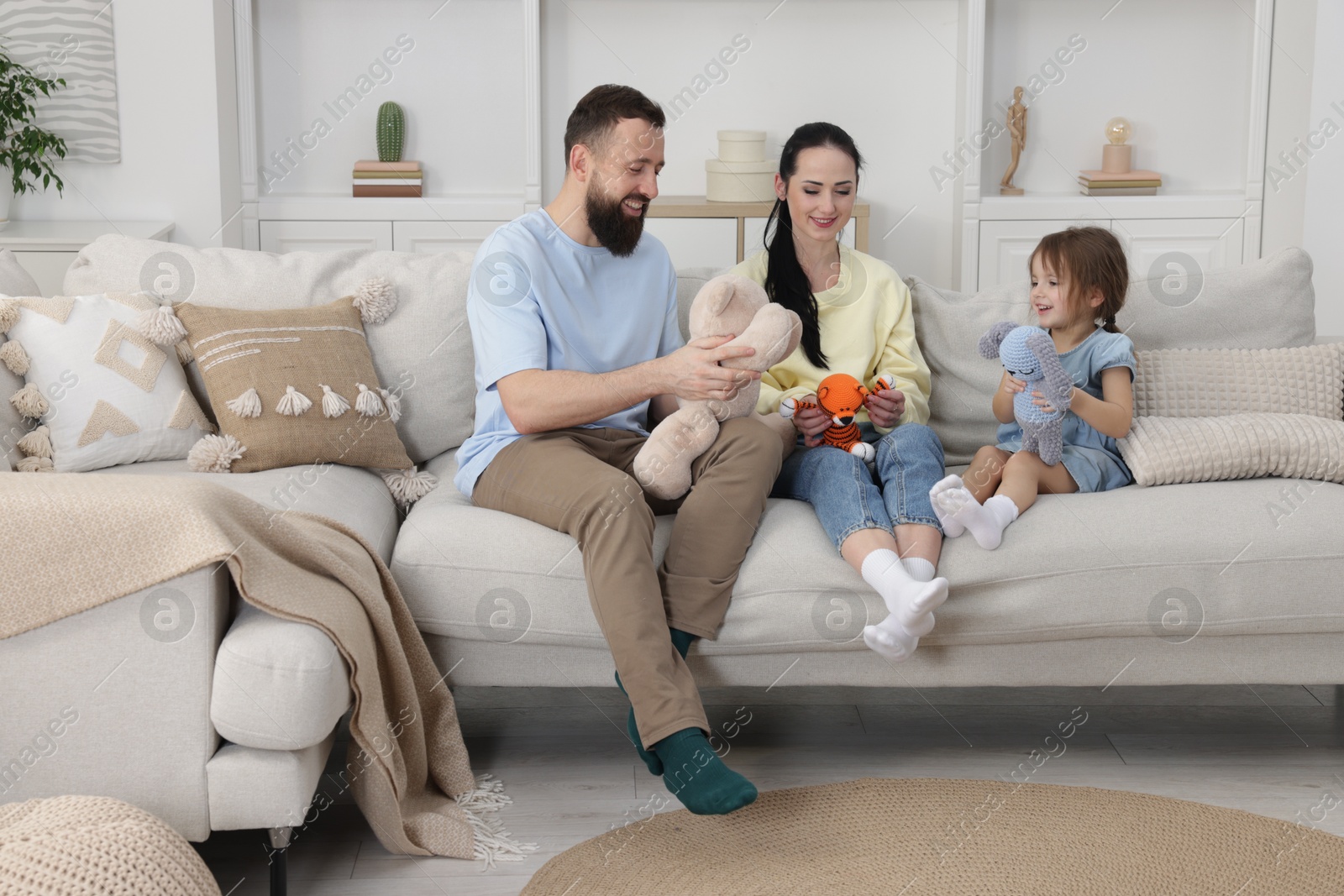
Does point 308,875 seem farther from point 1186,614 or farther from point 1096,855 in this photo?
point 1186,614

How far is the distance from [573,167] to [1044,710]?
1.30 metres

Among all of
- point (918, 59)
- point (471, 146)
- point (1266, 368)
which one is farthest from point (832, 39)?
point (1266, 368)

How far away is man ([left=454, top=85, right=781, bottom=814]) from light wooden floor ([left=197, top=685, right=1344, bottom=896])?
303 millimetres

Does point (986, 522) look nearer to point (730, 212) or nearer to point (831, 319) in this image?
point (831, 319)

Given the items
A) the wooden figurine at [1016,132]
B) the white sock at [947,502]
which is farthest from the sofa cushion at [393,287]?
the wooden figurine at [1016,132]

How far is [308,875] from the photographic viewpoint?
1.70 meters

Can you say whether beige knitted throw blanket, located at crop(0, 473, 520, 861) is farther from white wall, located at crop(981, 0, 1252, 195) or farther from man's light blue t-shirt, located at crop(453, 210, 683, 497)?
white wall, located at crop(981, 0, 1252, 195)

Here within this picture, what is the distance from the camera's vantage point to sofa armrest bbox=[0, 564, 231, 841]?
57.6 inches

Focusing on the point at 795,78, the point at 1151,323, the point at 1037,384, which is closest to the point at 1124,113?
the point at 795,78

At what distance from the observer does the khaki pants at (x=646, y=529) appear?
167 cm

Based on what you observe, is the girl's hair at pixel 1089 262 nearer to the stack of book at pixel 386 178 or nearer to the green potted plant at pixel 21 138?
the stack of book at pixel 386 178

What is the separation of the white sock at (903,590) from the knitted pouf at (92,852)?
96 cm

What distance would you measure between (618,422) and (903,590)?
0.62 metres

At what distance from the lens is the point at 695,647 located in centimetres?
186
